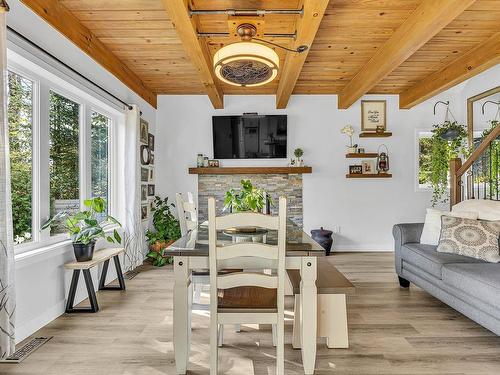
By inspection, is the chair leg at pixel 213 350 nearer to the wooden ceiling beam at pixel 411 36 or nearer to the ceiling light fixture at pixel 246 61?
the ceiling light fixture at pixel 246 61

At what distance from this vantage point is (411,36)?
2994 millimetres

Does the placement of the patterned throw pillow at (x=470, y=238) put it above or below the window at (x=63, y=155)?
below

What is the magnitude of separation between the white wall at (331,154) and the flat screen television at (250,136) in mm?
126

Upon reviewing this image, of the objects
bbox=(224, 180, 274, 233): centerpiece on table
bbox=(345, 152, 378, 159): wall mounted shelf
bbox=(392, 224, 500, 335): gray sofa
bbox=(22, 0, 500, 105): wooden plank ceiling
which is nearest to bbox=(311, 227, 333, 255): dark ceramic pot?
bbox=(345, 152, 378, 159): wall mounted shelf

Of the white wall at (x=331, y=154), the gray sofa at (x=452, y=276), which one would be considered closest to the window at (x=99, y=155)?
the white wall at (x=331, y=154)

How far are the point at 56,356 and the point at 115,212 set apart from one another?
226 centimetres

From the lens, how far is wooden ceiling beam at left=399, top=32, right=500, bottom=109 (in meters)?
3.56

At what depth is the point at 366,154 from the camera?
5438mm

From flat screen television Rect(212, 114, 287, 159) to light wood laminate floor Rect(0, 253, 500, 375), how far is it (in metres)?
2.88

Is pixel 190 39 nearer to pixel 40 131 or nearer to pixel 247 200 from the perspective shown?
pixel 40 131

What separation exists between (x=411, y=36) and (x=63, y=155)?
3.39m

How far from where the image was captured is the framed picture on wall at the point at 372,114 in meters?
5.57

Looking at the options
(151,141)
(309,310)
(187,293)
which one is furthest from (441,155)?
(187,293)

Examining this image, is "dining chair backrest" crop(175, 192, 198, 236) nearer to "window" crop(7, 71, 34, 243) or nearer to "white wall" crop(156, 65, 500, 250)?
"window" crop(7, 71, 34, 243)
